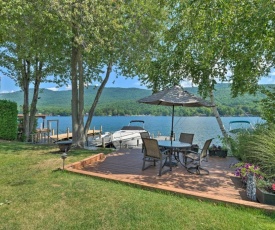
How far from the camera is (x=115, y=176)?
533 centimetres

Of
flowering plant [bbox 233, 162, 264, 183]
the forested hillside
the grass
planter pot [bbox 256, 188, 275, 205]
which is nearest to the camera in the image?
the grass

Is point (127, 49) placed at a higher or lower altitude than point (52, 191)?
higher

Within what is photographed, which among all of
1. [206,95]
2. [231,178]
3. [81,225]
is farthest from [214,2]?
[81,225]

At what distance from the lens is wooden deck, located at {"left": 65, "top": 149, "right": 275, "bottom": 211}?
4188 mm

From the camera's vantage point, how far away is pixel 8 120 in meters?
13.1

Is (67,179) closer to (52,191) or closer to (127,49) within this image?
(52,191)

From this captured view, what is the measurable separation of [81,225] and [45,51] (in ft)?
26.4

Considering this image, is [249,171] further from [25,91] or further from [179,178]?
[25,91]

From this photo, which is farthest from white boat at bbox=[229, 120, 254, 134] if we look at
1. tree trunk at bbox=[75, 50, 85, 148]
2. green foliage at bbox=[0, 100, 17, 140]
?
green foliage at bbox=[0, 100, 17, 140]

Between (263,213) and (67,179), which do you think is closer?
(263,213)

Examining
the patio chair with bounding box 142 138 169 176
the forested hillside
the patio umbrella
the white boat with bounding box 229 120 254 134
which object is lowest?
the patio chair with bounding box 142 138 169 176

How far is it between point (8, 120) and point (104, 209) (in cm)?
1180

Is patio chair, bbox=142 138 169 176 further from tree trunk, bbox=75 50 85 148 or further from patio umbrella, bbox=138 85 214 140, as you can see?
tree trunk, bbox=75 50 85 148

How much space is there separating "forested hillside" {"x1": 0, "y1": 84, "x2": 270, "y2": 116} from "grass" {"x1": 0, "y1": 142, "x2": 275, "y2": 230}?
3.28m
